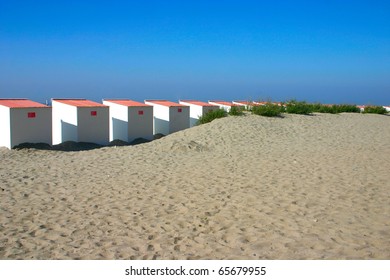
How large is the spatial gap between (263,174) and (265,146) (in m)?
3.83

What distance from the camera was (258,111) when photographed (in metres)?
17.2

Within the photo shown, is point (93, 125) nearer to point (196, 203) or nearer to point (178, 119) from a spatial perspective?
point (178, 119)

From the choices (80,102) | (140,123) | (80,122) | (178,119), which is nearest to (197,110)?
(178,119)

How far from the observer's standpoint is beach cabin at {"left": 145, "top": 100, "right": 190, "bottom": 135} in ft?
52.2

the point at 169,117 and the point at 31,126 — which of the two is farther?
the point at 169,117

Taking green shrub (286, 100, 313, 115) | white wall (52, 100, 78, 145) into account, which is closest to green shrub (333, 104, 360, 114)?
green shrub (286, 100, 313, 115)

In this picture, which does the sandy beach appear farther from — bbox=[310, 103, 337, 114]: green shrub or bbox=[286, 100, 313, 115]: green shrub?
bbox=[310, 103, 337, 114]: green shrub

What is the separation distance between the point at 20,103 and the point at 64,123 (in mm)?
1503

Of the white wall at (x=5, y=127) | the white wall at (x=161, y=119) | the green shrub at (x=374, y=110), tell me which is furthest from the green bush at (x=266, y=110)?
the white wall at (x=5, y=127)

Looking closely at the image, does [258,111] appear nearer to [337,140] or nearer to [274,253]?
[337,140]

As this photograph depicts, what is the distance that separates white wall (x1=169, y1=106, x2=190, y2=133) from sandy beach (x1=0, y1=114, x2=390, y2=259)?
14.2ft

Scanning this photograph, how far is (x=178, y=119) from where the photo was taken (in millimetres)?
16203

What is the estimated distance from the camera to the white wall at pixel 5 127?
37.7 feet

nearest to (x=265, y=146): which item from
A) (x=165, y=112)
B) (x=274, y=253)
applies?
(x=165, y=112)
